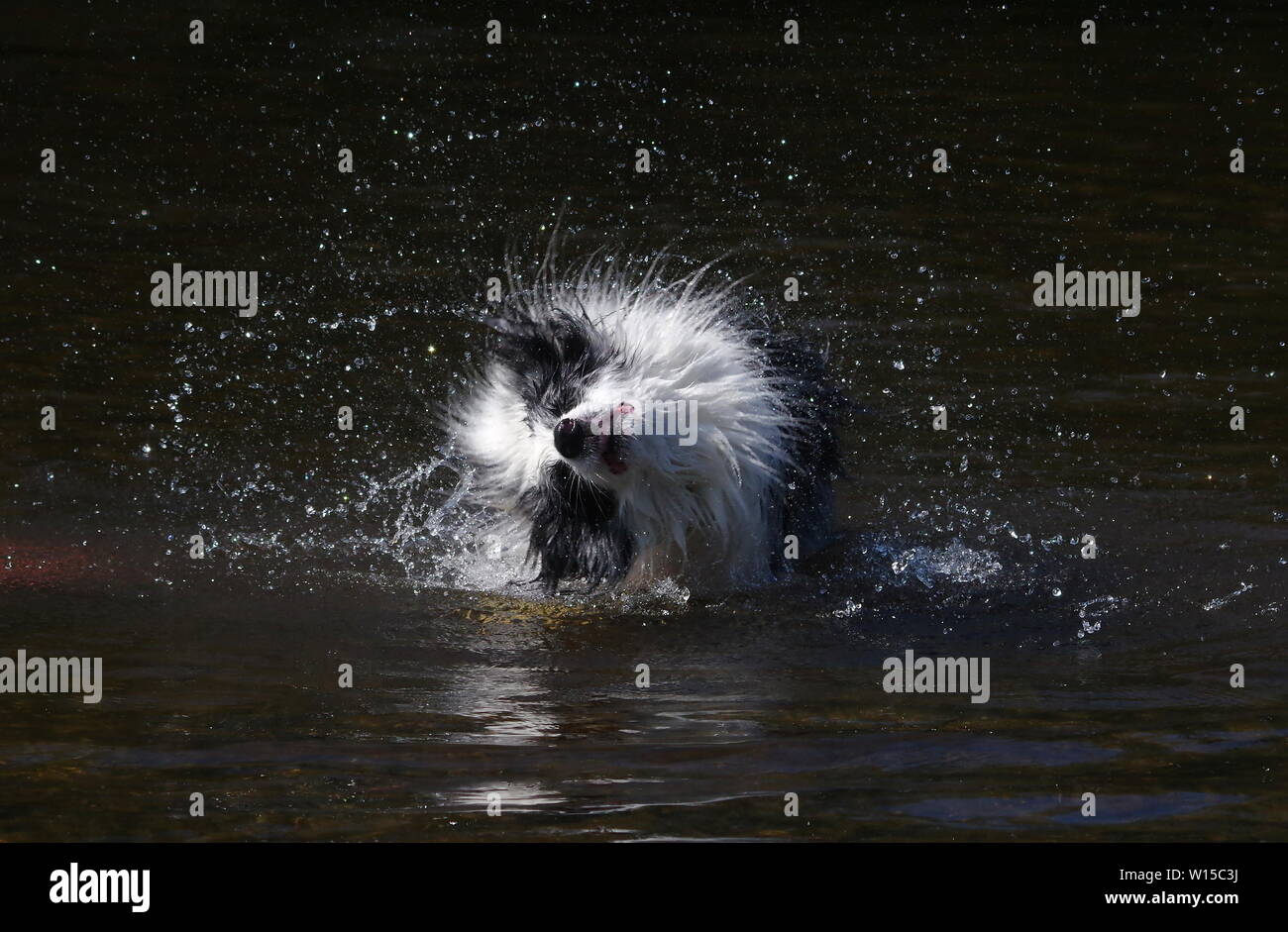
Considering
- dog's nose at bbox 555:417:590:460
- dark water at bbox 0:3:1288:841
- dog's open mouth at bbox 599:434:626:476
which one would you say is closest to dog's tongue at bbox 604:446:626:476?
dog's open mouth at bbox 599:434:626:476

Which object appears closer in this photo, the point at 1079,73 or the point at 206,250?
the point at 206,250

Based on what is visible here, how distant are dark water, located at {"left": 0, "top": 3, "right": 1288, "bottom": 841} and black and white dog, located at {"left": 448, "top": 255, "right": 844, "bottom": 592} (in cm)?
25

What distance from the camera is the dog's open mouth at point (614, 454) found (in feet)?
19.9

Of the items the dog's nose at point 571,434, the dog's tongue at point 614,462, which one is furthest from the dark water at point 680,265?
the dog's nose at point 571,434

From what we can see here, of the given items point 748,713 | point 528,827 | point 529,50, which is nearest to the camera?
point 528,827

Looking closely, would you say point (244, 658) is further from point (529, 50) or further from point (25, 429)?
point (529, 50)

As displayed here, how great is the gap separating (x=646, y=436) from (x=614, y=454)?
14cm

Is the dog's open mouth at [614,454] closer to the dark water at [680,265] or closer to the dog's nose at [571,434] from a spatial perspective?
the dog's nose at [571,434]

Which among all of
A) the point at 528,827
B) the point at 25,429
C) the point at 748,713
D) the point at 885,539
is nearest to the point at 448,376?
the point at 25,429

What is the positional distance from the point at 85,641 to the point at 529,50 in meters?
10.5

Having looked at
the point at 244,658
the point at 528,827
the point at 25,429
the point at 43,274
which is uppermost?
the point at 43,274

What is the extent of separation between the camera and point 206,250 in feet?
37.0

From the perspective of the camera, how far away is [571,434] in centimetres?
598

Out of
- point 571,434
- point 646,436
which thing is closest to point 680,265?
point 646,436
